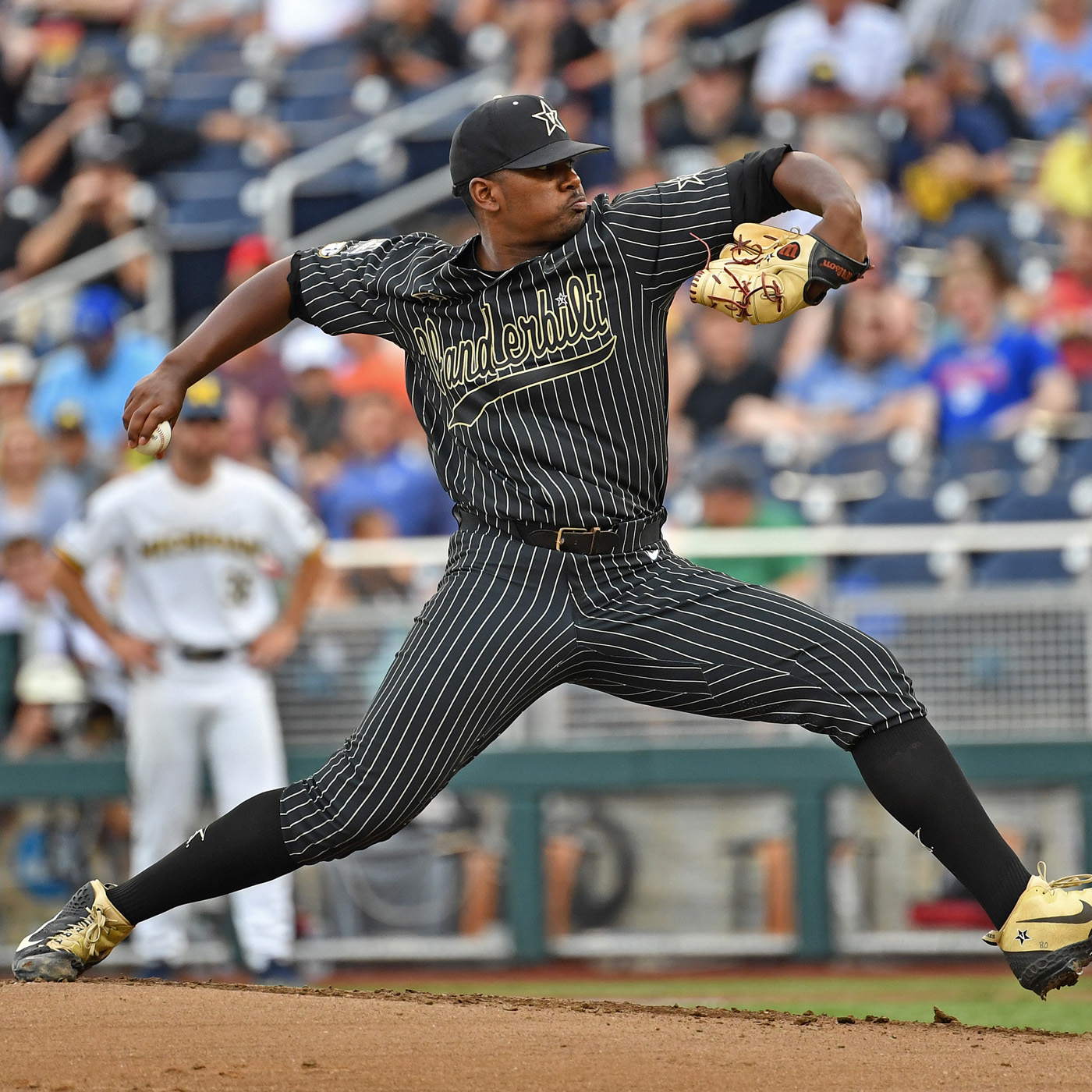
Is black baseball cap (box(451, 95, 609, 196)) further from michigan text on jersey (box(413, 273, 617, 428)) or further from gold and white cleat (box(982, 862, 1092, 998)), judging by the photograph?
gold and white cleat (box(982, 862, 1092, 998))

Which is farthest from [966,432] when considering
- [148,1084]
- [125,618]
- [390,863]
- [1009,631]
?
[148,1084]

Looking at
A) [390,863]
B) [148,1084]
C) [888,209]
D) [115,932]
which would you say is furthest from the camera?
[888,209]

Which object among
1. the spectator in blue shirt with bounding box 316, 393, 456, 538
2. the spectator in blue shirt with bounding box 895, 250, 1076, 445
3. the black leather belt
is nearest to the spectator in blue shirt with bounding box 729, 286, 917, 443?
the spectator in blue shirt with bounding box 895, 250, 1076, 445

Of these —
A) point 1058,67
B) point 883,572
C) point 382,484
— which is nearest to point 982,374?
point 883,572

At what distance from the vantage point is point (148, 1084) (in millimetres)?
3461

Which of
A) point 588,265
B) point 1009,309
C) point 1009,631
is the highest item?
point 1009,309

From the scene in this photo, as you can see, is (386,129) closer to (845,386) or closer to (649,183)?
(649,183)

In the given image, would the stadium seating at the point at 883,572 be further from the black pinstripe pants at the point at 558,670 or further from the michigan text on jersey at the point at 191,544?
the black pinstripe pants at the point at 558,670

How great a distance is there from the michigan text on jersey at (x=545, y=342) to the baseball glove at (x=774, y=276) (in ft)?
0.86

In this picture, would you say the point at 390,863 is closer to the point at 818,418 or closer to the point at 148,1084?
the point at 818,418

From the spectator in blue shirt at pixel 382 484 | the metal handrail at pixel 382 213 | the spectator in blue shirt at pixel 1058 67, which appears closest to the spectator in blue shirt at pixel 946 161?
the spectator in blue shirt at pixel 1058 67

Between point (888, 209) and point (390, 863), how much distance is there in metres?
4.75

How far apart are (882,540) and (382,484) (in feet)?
8.32

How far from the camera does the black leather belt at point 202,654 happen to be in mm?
7191
